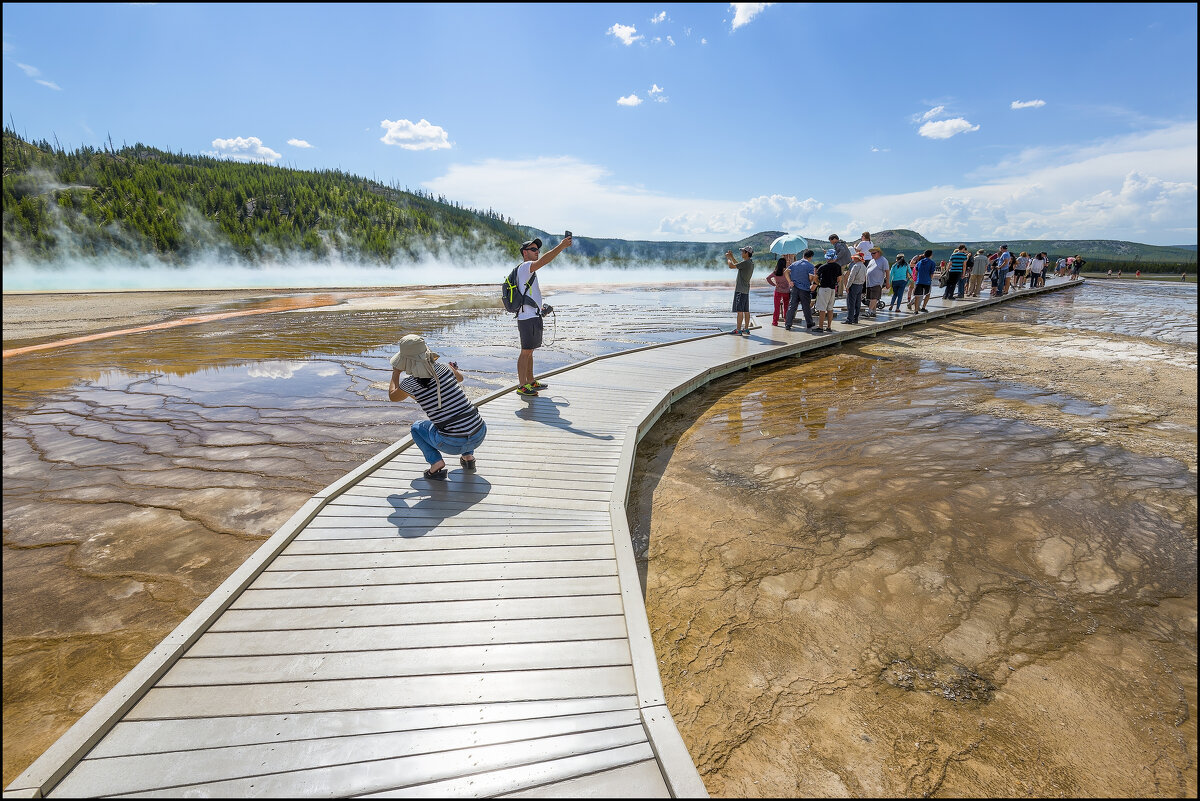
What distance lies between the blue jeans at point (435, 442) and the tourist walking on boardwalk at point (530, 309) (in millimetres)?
1857

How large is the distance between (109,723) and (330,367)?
9472mm

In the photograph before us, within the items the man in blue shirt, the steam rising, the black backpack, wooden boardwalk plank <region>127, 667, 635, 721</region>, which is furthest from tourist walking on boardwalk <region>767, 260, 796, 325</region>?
the steam rising

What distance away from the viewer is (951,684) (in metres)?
3.22

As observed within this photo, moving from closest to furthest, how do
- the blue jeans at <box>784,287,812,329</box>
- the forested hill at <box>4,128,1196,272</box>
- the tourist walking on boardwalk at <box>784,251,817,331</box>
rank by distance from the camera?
the tourist walking on boardwalk at <box>784,251,817,331</box>
the blue jeans at <box>784,287,812,329</box>
the forested hill at <box>4,128,1196,272</box>

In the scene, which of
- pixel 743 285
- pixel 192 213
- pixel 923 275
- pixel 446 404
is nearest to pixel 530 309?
pixel 446 404

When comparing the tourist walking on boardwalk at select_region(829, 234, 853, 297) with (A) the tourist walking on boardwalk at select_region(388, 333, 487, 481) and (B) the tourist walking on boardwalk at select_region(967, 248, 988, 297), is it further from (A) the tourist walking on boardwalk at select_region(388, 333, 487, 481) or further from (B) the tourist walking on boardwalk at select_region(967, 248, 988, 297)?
(B) the tourist walking on boardwalk at select_region(967, 248, 988, 297)

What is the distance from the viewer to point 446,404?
456 centimetres

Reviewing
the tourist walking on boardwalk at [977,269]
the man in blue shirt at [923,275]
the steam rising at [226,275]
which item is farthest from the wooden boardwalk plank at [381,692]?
the steam rising at [226,275]

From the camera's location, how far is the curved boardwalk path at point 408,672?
87.7 inches

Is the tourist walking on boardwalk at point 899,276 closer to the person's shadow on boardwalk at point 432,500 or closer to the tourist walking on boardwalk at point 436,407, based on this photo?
the tourist walking on boardwalk at point 436,407

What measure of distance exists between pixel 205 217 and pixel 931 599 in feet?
240

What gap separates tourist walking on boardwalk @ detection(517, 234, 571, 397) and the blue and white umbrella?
8506mm

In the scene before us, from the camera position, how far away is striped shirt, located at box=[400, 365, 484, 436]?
176 inches

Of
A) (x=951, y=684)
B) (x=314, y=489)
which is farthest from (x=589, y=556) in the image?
(x=314, y=489)
